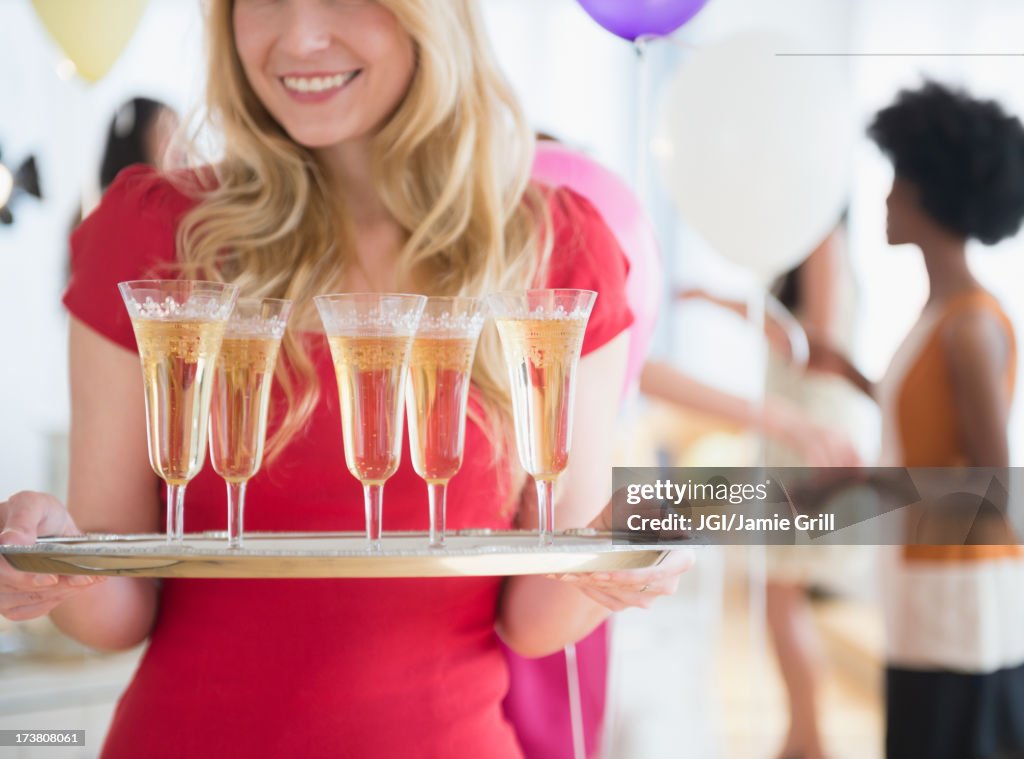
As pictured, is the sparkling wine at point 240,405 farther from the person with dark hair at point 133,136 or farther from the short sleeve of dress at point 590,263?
the person with dark hair at point 133,136

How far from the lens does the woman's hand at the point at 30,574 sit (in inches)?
46.1

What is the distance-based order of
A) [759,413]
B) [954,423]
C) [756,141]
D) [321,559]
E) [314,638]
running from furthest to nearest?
[759,413]
[954,423]
[756,141]
[314,638]
[321,559]

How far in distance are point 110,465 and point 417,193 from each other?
601mm

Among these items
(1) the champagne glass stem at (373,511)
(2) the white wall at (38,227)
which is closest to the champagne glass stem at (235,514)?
(1) the champagne glass stem at (373,511)

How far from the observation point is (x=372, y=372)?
1240 mm

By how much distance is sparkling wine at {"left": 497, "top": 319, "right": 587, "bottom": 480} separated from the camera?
1.28m

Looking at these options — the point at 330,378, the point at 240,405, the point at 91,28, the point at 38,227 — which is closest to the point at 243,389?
the point at 240,405

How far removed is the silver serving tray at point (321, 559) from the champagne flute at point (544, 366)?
0.10 meters

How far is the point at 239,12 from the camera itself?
1.57 metres

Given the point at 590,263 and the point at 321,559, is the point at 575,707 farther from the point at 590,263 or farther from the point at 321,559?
the point at 321,559

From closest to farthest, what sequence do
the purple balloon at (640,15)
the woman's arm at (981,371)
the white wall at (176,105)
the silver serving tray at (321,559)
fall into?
the silver serving tray at (321,559), the purple balloon at (640,15), the woman's arm at (981,371), the white wall at (176,105)

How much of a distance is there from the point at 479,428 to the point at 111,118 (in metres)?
2.08

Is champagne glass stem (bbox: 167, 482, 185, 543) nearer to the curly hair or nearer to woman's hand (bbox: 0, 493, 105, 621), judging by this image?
woman's hand (bbox: 0, 493, 105, 621)

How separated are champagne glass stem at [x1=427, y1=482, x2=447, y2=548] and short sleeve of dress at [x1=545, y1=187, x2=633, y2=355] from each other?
0.40 metres
